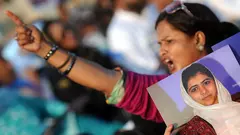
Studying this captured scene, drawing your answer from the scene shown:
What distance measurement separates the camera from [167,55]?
106cm

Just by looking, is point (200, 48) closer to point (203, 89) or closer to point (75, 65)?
point (203, 89)

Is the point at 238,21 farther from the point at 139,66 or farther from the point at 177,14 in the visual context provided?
the point at 139,66

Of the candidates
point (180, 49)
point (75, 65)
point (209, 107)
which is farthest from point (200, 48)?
point (75, 65)

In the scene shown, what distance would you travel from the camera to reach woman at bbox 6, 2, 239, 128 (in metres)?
0.98

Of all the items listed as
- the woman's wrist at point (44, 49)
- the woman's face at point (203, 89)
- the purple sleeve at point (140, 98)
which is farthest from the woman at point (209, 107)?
the woman's wrist at point (44, 49)

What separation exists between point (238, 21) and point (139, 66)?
0.32 m

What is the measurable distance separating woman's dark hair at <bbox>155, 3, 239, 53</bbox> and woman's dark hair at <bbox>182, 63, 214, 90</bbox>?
73 millimetres

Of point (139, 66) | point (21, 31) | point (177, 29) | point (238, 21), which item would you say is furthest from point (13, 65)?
point (238, 21)

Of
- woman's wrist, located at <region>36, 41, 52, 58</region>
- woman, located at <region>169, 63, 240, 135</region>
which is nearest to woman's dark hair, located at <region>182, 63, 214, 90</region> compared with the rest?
woman, located at <region>169, 63, 240, 135</region>

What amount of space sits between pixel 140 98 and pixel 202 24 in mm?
275

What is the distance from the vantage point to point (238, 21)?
1108 mm

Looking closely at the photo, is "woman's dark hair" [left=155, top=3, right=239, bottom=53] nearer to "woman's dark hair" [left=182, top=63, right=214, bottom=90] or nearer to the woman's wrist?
"woman's dark hair" [left=182, top=63, right=214, bottom=90]

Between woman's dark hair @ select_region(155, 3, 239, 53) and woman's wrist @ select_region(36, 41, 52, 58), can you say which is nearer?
woman's wrist @ select_region(36, 41, 52, 58)

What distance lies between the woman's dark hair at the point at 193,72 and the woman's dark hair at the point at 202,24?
0.07m
